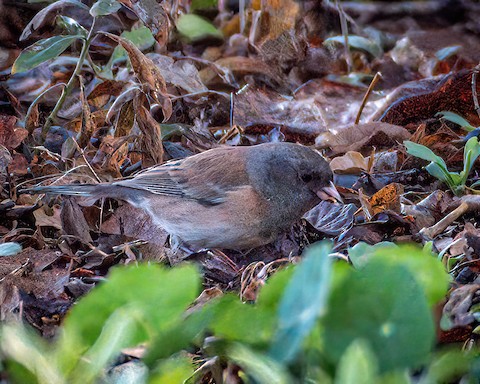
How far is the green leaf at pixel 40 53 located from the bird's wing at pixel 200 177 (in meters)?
0.56

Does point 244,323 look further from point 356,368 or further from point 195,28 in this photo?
point 195,28

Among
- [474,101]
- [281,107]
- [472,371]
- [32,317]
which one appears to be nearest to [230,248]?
[32,317]

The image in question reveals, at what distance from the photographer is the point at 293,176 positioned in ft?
9.61

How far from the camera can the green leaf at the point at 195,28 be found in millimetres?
4445

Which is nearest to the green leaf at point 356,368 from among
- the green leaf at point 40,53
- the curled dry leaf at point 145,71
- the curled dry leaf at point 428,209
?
the curled dry leaf at point 428,209

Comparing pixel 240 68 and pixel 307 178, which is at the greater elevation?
pixel 307 178

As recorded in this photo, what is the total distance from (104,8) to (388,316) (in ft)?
7.48

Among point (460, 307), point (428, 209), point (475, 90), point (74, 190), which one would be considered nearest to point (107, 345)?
point (460, 307)

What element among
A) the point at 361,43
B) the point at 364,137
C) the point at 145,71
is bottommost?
the point at 361,43

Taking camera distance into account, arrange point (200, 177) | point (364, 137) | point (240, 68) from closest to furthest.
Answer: point (200, 177) → point (364, 137) → point (240, 68)

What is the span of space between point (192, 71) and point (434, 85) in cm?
124

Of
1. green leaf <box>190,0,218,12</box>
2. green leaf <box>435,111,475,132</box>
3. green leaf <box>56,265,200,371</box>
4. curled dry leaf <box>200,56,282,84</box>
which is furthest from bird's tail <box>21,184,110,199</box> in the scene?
green leaf <box>190,0,218,12</box>

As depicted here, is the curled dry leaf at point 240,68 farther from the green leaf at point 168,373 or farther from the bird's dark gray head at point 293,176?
the green leaf at point 168,373

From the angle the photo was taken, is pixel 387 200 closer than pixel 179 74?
Yes
